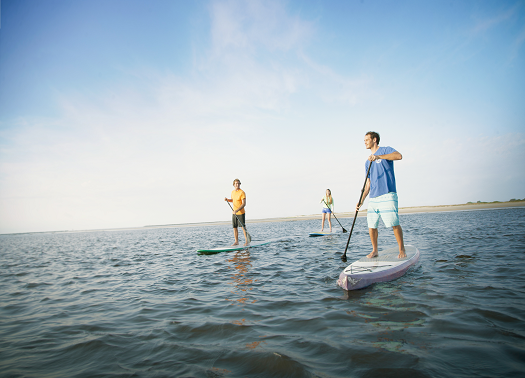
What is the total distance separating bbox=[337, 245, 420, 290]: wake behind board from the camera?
14.9 feet

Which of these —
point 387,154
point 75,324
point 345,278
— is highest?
point 387,154

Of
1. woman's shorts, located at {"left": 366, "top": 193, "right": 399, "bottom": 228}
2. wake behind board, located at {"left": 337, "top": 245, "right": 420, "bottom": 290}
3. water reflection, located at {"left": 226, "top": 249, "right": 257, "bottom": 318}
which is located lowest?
water reflection, located at {"left": 226, "top": 249, "right": 257, "bottom": 318}

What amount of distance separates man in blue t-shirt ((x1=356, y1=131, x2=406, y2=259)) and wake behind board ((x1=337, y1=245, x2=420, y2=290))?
32 cm

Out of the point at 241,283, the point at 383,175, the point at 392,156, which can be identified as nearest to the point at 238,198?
the point at 241,283

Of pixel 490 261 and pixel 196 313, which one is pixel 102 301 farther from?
pixel 490 261

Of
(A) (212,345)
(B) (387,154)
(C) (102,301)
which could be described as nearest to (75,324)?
(C) (102,301)

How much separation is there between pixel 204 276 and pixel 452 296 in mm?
5046

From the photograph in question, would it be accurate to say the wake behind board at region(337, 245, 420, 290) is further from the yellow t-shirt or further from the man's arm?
the yellow t-shirt

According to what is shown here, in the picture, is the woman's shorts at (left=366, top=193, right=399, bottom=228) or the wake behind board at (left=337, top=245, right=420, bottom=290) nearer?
the wake behind board at (left=337, top=245, right=420, bottom=290)

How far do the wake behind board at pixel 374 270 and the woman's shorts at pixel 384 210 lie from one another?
79cm

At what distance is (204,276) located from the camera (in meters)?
6.57

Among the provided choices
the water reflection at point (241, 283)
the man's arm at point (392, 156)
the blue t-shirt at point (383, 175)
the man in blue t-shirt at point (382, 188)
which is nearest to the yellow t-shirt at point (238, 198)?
the water reflection at point (241, 283)

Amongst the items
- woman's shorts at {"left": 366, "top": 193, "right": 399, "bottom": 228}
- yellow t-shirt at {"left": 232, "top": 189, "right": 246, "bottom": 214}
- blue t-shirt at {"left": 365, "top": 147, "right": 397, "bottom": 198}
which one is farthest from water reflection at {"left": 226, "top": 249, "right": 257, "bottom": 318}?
blue t-shirt at {"left": 365, "top": 147, "right": 397, "bottom": 198}

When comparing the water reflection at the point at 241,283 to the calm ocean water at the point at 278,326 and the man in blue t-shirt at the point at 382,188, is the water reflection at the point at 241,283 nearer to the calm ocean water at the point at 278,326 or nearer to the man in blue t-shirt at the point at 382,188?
the calm ocean water at the point at 278,326
